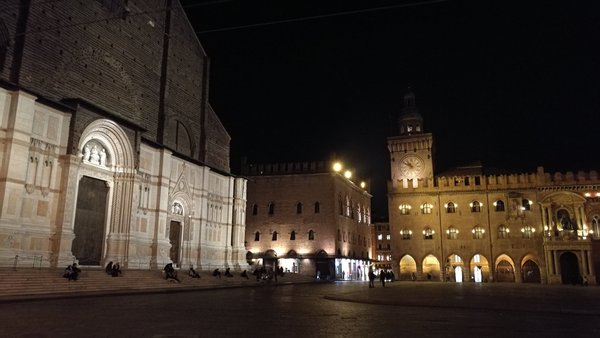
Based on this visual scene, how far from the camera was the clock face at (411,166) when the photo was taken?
196 feet

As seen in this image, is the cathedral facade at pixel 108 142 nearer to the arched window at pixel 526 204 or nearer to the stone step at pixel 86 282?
the stone step at pixel 86 282

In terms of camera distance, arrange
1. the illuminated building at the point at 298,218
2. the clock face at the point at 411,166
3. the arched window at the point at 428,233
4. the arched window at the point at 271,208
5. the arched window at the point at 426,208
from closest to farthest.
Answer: the illuminated building at the point at 298,218
the arched window at the point at 271,208
the arched window at the point at 428,233
the arched window at the point at 426,208
the clock face at the point at 411,166

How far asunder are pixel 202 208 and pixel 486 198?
33948 millimetres

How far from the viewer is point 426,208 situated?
55.3 m

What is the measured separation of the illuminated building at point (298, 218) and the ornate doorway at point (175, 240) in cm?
1708

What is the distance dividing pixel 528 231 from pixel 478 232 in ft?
17.0

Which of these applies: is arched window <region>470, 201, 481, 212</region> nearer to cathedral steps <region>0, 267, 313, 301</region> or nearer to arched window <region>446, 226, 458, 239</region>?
arched window <region>446, 226, 458, 239</region>

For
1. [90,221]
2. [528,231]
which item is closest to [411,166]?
[528,231]

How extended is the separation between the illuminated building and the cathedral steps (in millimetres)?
21147

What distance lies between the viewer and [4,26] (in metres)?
21.8

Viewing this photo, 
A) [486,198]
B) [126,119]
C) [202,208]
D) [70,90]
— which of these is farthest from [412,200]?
[70,90]

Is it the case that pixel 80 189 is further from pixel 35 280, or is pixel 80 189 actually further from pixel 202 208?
pixel 202 208

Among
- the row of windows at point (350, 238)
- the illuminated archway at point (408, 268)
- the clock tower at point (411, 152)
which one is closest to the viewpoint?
the row of windows at point (350, 238)

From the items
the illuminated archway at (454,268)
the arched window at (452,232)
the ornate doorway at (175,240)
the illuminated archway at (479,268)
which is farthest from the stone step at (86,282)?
the illuminated archway at (479,268)
